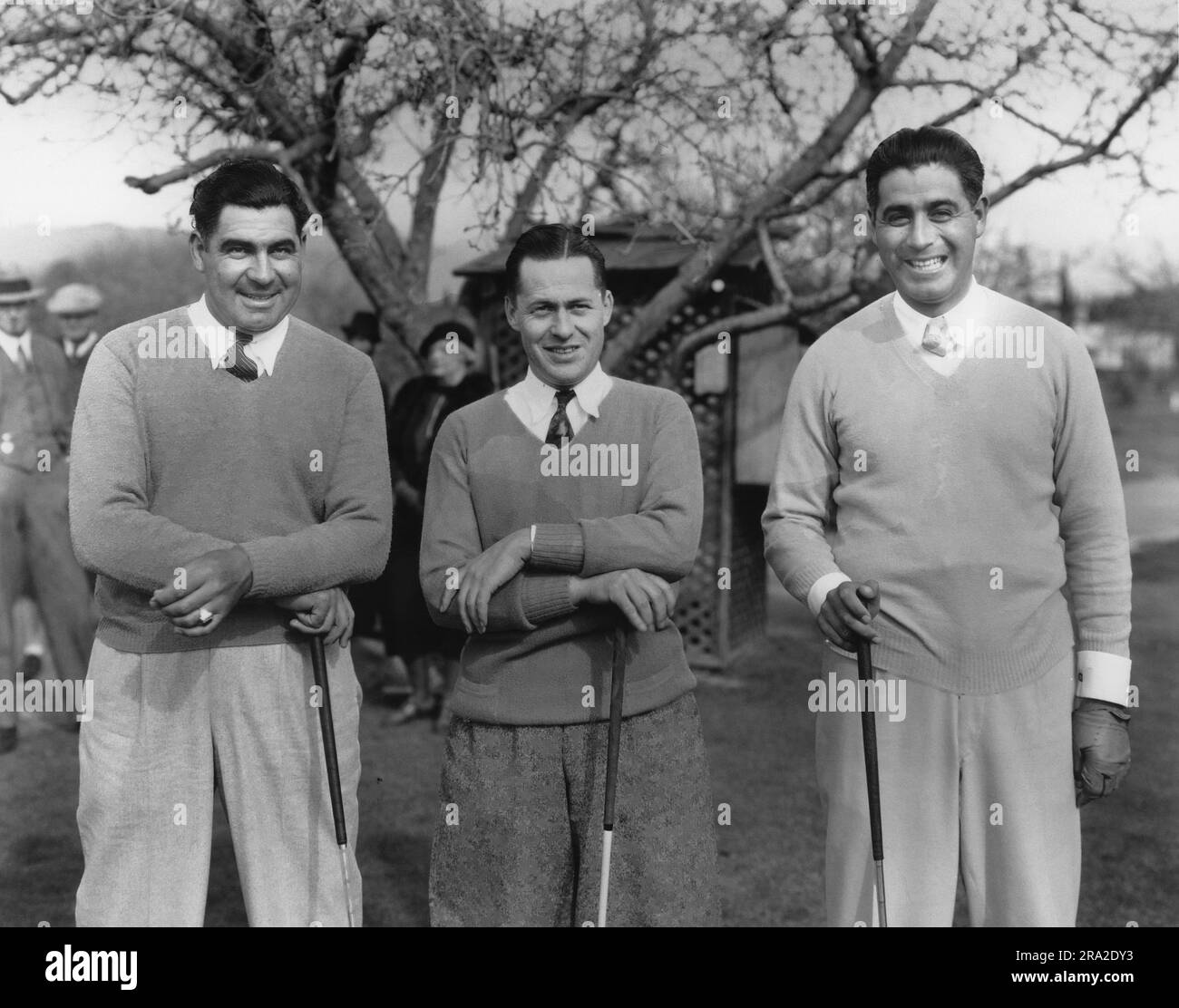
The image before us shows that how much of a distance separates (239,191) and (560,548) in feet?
3.07

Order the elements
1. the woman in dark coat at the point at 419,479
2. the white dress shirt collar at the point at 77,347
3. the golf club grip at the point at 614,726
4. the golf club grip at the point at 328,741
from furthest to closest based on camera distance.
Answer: the white dress shirt collar at the point at 77,347 < the woman in dark coat at the point at 419,479 < the golf club grip at the point at 328,741 < the golf club grip at the point at 614,726

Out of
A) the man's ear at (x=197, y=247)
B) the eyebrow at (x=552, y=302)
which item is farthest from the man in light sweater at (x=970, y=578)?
the man's ear at (x=197, y=247)

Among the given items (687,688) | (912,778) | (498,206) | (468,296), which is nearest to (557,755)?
(687,688)

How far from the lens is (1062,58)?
14.0 ft

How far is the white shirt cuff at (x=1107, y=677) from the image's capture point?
94.6 inches

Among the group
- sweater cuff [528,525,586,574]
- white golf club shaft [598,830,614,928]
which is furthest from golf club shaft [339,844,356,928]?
sweater cuff [528,525,586,574]

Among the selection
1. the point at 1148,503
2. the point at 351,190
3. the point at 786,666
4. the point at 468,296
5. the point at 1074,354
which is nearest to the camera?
the point at 1074,354

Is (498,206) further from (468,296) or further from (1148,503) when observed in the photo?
(1148,503)

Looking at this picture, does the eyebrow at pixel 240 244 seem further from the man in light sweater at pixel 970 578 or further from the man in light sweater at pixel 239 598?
the man in light sweater at pixel 970 578

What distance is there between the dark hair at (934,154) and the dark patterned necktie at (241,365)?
1.30 meters

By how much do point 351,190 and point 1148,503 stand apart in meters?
7.84

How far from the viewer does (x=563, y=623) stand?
2500 millimetres

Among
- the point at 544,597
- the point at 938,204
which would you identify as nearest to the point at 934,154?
the point at 938,204

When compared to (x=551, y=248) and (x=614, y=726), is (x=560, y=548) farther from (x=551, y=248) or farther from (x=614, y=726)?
(x=551, y=248)
